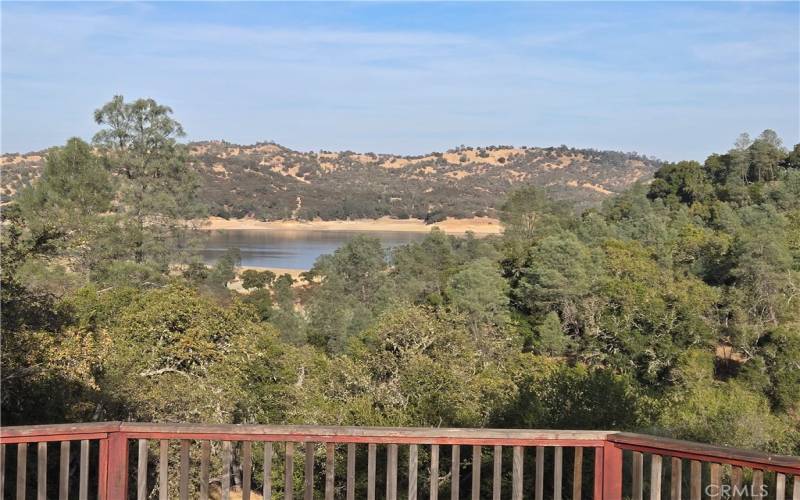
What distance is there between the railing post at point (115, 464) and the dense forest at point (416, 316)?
7323 millimetres

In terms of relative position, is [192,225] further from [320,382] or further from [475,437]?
[475,437]

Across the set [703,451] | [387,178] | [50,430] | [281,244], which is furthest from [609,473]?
[387,178]

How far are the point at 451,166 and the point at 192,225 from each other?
12284cm

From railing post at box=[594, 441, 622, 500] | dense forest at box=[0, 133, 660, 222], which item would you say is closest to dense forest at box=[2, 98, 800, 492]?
railing post at box=[594, 441, 622, 500]

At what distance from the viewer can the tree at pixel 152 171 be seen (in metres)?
33.0

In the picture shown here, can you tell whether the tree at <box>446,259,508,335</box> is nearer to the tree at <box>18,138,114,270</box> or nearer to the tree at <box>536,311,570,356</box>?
the tree at <box>536,311,570,356</box>

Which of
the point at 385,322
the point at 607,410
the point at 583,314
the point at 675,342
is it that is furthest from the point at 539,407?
the point at 583,314

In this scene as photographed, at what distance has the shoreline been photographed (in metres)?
96.4

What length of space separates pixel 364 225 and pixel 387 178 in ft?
131

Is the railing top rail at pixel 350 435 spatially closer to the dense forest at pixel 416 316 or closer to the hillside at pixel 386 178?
the dense forest at pixel 416 316

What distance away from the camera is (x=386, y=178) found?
14600cm

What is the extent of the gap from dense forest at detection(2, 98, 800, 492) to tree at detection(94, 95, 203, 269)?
97mm

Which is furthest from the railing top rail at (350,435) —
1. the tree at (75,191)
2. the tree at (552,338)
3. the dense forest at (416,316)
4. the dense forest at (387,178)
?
the dense forest at (387,178)

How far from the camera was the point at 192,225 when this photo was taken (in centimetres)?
3500
